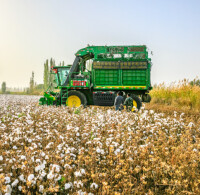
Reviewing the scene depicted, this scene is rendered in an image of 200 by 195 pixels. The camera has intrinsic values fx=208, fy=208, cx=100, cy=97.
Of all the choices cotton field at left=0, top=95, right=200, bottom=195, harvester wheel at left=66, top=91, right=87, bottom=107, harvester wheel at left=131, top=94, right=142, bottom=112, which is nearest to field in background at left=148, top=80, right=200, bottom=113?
harvester wheel at left=131, top=94, right=142, bottom=112

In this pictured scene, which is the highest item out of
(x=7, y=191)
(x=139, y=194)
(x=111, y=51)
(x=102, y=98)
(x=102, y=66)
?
(x=111, y=51)

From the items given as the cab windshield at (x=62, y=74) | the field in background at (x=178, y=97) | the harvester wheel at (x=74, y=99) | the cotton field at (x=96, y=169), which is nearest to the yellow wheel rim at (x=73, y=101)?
the harvester wheel at (x=74, y=99)

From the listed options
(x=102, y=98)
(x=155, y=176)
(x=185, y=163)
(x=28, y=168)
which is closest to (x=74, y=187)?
(x=28, y=168)

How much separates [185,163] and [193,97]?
432 inches

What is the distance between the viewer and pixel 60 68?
1432cm

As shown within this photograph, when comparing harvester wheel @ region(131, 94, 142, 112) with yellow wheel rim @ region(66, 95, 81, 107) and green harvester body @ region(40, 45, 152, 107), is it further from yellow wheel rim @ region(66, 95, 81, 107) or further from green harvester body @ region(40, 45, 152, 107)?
yellow wheel rim @ region(66, 95, 81, 107)

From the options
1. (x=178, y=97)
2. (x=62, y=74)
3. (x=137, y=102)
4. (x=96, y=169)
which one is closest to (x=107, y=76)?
(x=137, y=102)

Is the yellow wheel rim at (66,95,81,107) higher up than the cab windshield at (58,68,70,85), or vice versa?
the cab windshield at (58,68,70,85)

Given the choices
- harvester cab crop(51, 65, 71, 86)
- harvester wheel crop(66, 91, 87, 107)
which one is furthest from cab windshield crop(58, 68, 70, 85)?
harvester wheel crop(66, 91, 87, 107)

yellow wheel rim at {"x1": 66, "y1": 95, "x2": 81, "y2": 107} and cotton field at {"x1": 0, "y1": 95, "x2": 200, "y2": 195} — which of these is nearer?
cotton field at {"x1": 0, "y1": 95, "x2": 200, "y2": 195}

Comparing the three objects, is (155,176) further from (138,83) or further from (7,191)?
(138,83)

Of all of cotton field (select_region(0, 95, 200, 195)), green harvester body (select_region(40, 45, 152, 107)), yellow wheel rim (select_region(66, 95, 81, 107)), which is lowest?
cotton field (select_region(0, 95, 200, 195))

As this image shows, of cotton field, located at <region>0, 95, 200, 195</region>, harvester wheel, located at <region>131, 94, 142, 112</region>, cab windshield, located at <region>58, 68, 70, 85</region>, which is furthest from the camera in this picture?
cab windshield, located at <region>58, 68, 70, 85</region>

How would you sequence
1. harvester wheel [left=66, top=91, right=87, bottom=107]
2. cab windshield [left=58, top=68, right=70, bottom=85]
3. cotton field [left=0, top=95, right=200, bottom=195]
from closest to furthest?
cotton field [left=0, top=95, right=200, bottom=195]
harvester wheel [left=66, top=91, right=87, bottom=107]
cab windshield [left=58, top=68, right=70, bottom=85]
